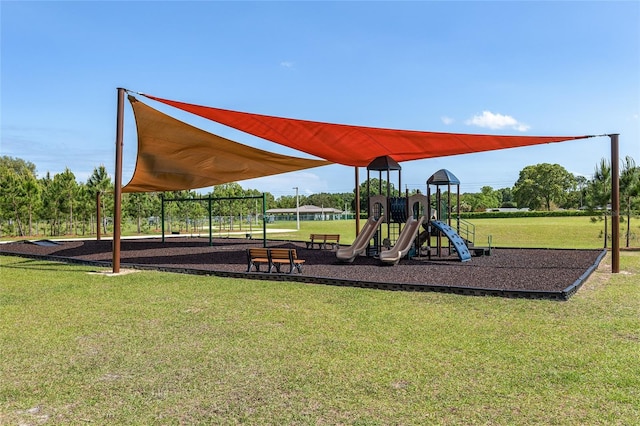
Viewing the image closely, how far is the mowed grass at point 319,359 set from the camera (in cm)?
329

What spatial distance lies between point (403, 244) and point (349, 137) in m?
3.54

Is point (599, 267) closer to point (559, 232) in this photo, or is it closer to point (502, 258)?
point (502, 258)

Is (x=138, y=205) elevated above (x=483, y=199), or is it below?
below

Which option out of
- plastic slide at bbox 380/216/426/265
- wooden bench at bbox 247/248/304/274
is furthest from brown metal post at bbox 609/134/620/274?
wooden bench at bbox 247/248/304/274

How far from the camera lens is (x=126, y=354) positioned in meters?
4.62

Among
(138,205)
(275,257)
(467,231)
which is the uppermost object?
(138,205)

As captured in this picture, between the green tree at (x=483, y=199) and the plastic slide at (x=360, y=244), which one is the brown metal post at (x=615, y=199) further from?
the green tree at (x=483, y=199)

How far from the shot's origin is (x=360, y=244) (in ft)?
41.7

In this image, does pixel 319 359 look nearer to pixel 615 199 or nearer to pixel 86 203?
pixel 615 199

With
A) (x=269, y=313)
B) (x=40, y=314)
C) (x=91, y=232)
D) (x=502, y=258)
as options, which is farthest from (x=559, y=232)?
(x=91, y=232)

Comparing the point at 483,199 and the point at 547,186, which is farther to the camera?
the point at 483,199

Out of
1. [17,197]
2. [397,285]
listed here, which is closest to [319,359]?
[397,285]

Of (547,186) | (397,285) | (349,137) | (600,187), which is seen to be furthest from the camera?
(547,186)

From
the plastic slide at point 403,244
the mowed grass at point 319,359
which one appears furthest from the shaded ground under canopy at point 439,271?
the mowed grass at point 319,359
